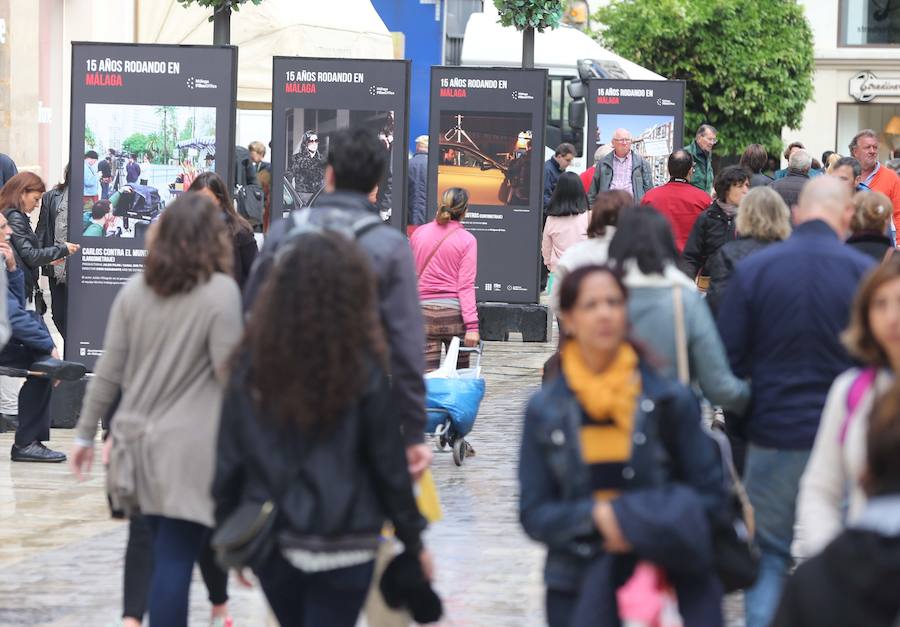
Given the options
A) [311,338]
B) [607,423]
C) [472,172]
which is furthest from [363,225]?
[472,172]

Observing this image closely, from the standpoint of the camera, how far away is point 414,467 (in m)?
5.34

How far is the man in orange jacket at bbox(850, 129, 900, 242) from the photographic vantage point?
13.7 metres

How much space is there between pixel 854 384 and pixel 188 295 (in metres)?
2.22

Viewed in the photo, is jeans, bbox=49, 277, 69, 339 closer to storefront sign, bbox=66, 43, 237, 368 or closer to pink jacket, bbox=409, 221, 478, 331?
storefront sign, bbox=66, 43, 237, 368

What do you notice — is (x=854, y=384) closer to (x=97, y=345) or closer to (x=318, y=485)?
(x=318, y=485)

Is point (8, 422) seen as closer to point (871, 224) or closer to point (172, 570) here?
point (871, 224)

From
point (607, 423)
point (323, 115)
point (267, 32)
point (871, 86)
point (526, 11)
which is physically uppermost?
point (871, 86)

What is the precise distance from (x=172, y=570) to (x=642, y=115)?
14727mm

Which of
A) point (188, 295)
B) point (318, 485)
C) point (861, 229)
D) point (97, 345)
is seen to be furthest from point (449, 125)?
point (318, 485)

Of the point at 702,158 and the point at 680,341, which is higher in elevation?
the point at 702,158

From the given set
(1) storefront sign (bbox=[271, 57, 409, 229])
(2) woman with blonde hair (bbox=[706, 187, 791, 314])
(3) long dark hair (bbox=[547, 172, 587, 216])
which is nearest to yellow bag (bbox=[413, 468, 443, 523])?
(2) woman with blonde hair (bbox=[706, 187, 791, 314])

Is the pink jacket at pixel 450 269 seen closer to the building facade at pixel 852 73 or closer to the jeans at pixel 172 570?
the jeans at pixel 172 570

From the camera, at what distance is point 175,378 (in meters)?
5.53

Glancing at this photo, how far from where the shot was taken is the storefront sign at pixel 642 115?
19.5m
